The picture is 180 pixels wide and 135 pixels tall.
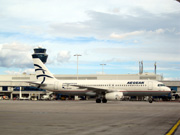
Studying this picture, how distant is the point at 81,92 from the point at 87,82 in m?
2.62

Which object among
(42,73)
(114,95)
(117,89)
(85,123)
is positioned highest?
(42,73)

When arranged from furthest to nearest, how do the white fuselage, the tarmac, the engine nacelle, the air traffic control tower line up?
the air traffic control tower
the white fuselage
the engine nacelle
the tarmac

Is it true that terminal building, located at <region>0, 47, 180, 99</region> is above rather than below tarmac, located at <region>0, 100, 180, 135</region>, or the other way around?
above

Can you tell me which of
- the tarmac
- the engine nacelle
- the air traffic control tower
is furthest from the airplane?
the air traffic control tower

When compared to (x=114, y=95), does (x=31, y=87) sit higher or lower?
higher

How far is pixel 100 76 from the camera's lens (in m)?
118

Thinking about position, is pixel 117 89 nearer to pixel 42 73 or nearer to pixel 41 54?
pixel 42 73

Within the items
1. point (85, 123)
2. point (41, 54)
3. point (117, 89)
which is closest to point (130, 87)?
point (117, 89)

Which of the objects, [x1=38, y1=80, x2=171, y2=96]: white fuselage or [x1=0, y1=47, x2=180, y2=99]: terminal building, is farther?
[x1=0, y1=47, x2=180, y2=99]: terminal building

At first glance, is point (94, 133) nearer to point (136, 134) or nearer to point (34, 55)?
point (136, 134)

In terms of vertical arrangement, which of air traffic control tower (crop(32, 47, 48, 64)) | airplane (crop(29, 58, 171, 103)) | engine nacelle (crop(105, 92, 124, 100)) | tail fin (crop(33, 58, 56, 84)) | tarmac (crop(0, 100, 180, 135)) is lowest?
tarmac (crop(0, 100, 180, 135))

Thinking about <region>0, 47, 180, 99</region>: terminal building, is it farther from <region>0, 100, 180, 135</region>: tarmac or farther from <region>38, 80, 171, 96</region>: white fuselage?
<region>0, 100, 180, 135</region>: tarmac

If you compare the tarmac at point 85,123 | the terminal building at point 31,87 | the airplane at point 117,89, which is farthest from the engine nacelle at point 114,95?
the terminal building at point 31,87

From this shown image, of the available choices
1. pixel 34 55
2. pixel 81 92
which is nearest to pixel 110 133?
pixel 81 92
